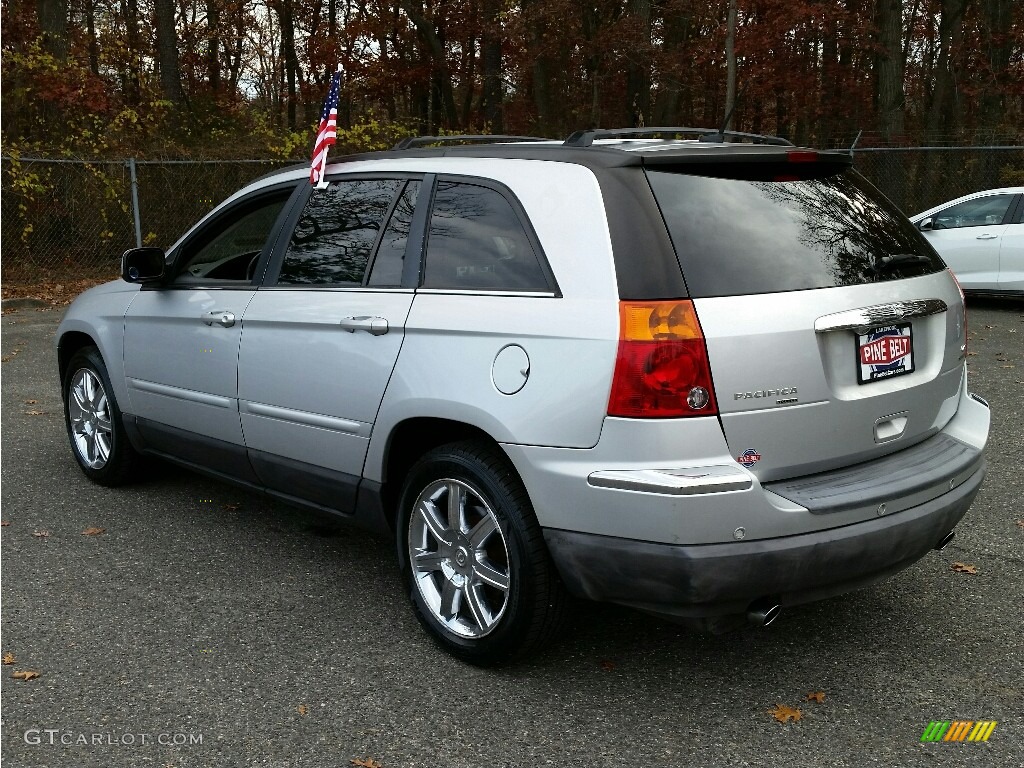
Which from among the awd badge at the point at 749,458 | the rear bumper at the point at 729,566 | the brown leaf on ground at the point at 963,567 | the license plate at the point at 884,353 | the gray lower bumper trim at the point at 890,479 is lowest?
the brown leaf on ground at the point at 963,567

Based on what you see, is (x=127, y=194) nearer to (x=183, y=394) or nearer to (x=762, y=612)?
(x=183, y=394)

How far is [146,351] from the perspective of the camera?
536 cm

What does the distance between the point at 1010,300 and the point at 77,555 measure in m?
13.2

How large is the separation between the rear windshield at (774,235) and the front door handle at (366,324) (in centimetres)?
116

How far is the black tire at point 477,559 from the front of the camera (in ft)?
11.4

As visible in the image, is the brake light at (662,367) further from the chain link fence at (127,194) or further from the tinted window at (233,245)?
the chain link fence at (127,194)

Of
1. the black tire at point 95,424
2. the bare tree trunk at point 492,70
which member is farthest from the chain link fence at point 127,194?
the black tire at point 95,424

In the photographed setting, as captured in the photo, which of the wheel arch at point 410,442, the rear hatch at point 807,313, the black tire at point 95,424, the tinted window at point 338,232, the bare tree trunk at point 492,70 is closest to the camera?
the rear hatch at point 807,313

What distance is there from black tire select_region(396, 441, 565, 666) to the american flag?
4.95 ft

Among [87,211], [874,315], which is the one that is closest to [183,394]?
[874,315]

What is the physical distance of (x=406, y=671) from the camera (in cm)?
373

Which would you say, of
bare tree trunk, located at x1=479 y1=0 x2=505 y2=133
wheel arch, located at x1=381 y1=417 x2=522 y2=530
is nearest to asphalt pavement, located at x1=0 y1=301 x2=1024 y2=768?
wheel arch, located at x1=381 y1=417 x2=522 y2=530

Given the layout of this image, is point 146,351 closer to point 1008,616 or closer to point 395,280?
point 395,280

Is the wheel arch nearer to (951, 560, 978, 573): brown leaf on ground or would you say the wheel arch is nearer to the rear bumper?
the rear bumper
